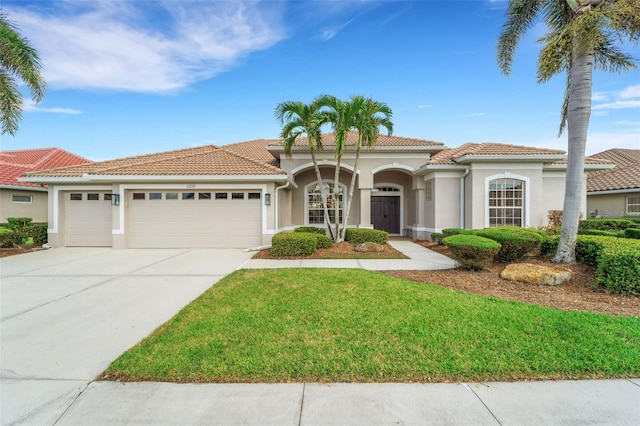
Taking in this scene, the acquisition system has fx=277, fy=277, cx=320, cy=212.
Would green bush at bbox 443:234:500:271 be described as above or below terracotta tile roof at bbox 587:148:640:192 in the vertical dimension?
below

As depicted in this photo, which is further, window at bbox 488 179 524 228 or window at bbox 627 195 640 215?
window at bbox 627 195 640 215

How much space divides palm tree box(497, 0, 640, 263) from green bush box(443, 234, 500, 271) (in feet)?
6.96

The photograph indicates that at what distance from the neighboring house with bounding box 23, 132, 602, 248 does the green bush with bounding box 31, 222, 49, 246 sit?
735 mm

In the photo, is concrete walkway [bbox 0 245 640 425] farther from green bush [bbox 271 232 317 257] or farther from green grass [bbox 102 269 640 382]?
green bush [bbox 271 232 317 257]

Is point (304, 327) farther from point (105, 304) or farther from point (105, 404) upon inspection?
point (105, 304)

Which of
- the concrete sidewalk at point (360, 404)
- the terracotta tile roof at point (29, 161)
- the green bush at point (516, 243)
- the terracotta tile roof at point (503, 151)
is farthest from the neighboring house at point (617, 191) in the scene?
the terracotta tile roof at point (29, 161)

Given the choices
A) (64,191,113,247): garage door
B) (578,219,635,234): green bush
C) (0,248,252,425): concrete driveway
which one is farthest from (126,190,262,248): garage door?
(578,219,635,234): green bush

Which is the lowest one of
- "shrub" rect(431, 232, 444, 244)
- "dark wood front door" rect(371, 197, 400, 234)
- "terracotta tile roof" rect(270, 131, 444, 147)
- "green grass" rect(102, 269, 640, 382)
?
"green grass" rect(102, 269, 640, 382)

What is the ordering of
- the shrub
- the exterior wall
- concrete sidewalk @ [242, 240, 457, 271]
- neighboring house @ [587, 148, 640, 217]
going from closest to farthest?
concrete sidewalk @ [242, 240, 457, 271] → the shrub → the exterior wall → neighboring house @ [587, 148, 640, 217]

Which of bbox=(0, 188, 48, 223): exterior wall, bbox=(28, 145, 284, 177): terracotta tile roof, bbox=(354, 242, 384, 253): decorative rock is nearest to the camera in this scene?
bbox=(354, 242, 384, 253): decorative rock

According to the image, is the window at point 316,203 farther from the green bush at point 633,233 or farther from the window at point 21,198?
the window at point 21,198

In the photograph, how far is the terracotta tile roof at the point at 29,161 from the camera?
16077mm

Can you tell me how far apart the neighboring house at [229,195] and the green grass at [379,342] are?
6936 mm

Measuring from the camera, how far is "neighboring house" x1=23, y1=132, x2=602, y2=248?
1166cm
